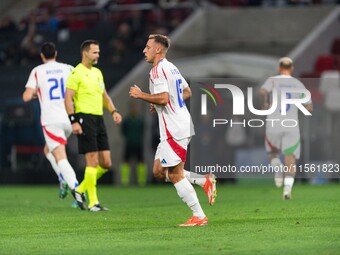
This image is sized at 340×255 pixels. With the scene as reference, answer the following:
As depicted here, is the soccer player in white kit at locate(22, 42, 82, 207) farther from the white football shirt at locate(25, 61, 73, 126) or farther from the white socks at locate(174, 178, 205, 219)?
the white socks at locate(174, 178, 205, 219)

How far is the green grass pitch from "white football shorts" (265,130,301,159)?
0.81m

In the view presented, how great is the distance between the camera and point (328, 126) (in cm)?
2844

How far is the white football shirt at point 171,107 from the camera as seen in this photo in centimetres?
1302

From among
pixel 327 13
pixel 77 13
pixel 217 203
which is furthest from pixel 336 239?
pixel 77 13

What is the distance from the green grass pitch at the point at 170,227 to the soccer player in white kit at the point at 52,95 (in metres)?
0.94

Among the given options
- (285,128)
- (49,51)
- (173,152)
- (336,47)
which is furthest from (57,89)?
(336,47)

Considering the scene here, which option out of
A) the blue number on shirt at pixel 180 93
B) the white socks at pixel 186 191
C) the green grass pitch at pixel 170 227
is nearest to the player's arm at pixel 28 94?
the green grass pitch at pixel 170 227

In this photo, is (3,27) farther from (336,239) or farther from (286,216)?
(336,239)

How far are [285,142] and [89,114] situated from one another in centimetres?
400

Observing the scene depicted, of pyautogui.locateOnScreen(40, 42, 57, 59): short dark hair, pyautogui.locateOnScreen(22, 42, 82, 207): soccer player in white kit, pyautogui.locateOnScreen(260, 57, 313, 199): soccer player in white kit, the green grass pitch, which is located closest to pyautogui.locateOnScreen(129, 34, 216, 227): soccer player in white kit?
the green grass pitch

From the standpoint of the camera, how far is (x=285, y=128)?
63.1ft

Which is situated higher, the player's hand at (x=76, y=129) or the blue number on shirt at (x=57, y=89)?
the blue number on shirt at (x=57, y=89)

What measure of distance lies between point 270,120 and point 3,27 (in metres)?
18.1

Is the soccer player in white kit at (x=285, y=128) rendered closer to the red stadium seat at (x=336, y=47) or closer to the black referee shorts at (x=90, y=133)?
the black referee shorts at (x=90, y=133)
